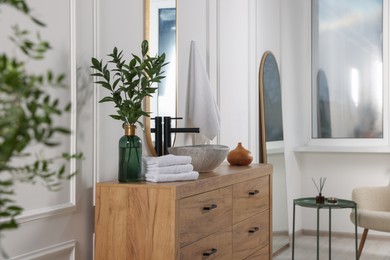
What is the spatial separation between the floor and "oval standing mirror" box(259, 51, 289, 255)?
0.16 meters

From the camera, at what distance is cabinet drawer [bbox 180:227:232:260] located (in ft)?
9.00

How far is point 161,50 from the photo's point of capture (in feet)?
11.2

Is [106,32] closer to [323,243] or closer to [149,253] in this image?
[149,253]

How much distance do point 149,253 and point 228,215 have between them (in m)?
0.71

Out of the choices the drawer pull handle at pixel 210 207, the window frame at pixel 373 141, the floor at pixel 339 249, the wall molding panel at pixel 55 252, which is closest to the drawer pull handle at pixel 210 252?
the drawer pull handle at pixel 210 207

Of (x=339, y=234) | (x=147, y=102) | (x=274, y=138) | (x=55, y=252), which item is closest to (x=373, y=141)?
(x=339, y=234)

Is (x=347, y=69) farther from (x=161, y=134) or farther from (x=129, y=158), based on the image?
(x=129, y=158)

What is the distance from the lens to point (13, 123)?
1.95 feet

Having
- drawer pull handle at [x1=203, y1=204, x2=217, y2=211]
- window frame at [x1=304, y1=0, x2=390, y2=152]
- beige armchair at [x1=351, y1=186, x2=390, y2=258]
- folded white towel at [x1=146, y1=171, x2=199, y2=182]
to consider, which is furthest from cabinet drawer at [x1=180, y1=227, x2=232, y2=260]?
window frame at [x1=304, y1=0, x2=390, y2=152]

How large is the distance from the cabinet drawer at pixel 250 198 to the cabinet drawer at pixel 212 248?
144 millimetres

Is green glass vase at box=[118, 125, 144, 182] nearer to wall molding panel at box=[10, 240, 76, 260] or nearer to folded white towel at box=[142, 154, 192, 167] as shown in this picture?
folded white towel at box=[142, 154, 192, 167]

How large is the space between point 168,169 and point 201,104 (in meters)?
1.03

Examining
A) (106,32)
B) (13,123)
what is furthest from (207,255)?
(13,123)

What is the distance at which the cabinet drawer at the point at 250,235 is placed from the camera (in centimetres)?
333
